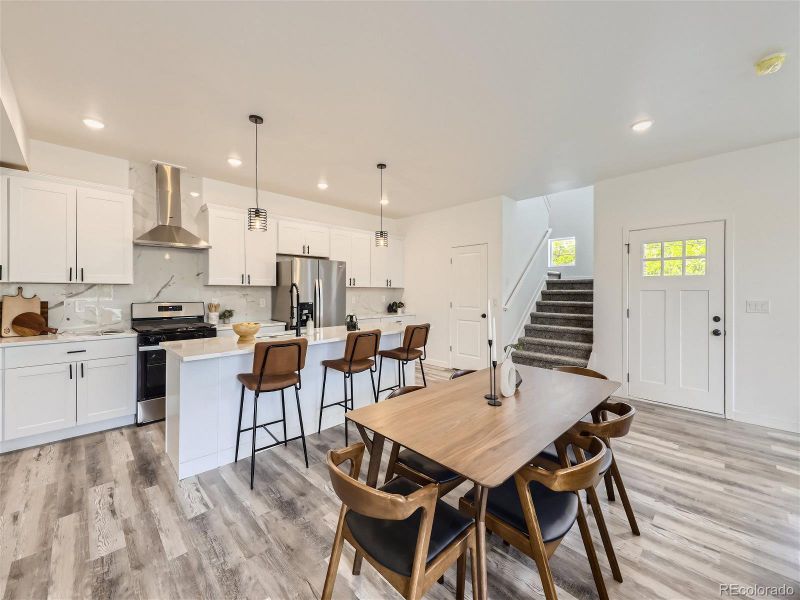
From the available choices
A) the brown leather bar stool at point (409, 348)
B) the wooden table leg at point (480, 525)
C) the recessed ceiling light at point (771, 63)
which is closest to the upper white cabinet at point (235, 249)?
→ the brown leather bar stool at point (409, 348)

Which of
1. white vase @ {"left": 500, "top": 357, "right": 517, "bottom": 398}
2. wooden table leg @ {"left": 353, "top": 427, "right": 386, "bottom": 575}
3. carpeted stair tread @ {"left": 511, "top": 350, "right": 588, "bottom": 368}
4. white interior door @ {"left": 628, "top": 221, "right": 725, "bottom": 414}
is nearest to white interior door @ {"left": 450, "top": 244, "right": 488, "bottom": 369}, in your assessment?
carpeted stair tread @ {"left": 511, "top": 350, "right": 588, "bottom": 368}

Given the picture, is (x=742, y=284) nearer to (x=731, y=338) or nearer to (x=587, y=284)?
(x=731, y=338)

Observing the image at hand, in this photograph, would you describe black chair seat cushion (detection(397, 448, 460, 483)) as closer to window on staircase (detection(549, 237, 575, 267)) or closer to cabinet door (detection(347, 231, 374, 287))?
cabinet door (detection(347, 231, 374, 287))

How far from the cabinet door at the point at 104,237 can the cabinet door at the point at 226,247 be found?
0.79 meters

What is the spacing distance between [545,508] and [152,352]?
12.2ft

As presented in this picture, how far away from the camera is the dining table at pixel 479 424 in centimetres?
122

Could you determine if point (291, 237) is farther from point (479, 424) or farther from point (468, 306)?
point (479, 424)

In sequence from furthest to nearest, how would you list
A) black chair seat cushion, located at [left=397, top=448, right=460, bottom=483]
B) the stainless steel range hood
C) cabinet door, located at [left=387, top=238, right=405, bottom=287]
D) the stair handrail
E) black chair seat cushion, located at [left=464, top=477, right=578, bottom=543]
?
cabinet door, located at [left=387, top=238, right=405, bottom=287] → the stair handrail → the stainless steel range hood → black chair seat cushion, located at [left=397, top=448, right=460, bottom=483] → black chair seat cushion, located at [left=464, top=477, right=578, bottom=543]

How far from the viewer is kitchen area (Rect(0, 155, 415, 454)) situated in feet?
9.46

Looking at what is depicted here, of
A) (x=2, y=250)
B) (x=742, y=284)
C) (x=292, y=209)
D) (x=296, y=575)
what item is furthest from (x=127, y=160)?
(x=742, y=284)

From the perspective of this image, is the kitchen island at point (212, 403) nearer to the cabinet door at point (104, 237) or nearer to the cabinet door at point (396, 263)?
the cabinet door at point (104, 237)

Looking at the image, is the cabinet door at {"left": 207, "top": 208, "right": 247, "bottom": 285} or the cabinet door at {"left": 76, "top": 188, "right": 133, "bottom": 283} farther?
the cabinet door at {"left": 207, "top": 208, "right": 247, "bottom": 285}

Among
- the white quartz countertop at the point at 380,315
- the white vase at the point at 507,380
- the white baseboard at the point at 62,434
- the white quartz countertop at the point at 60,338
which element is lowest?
the white baseboard at the point at 62,434

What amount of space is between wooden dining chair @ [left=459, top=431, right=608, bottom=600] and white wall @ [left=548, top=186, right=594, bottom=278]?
655 cm
